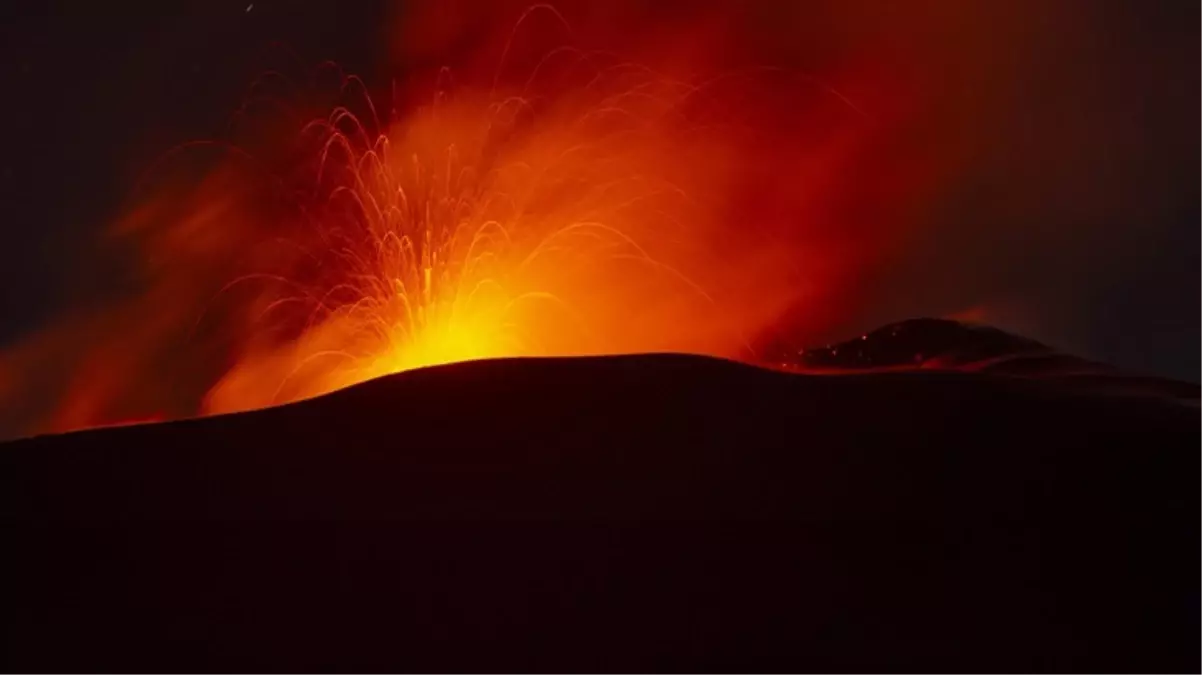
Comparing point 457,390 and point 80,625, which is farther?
point 457,390

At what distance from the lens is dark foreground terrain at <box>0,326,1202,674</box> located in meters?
2.91

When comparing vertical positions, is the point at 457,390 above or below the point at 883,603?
above

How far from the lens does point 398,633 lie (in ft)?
9.87

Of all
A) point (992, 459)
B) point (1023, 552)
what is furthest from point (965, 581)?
point (992, 459)

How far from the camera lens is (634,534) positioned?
10.7ft

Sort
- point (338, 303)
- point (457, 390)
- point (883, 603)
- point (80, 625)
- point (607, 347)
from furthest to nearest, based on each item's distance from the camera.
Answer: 1. point (607, 347)
2. point (338, 303)
3. point (457, 390)
4. point (80, 625)
5. point (883, 603)

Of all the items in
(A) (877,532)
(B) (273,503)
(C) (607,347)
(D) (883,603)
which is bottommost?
(D) (883,603)

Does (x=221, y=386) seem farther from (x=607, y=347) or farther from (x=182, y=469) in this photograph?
(x=182, y=469)

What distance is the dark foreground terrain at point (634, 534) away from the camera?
2910mm

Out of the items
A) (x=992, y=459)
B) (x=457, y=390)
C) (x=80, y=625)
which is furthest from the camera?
(x=457, y=390)

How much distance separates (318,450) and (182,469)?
48 centimetres

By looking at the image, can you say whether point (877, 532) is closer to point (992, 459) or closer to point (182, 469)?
point (992, 459)

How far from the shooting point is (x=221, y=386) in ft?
45.6

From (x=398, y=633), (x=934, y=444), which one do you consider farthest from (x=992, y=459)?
(x=398, y=633)
